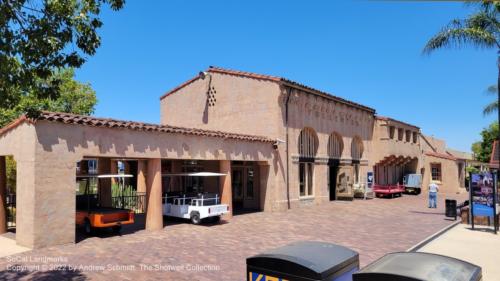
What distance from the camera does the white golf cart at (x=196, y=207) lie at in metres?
15.4

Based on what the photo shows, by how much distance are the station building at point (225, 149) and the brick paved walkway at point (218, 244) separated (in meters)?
1.28

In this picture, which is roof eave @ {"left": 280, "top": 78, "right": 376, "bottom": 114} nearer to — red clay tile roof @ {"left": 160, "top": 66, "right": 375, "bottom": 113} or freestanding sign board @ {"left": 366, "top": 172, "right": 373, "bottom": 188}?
red clay tile roof @ {"left": 160, "top": 66, "right": 375, "bottom": 113}

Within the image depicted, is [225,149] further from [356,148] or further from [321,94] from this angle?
[356,148]

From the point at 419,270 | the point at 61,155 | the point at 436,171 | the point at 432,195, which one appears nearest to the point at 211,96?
the point at 61,155

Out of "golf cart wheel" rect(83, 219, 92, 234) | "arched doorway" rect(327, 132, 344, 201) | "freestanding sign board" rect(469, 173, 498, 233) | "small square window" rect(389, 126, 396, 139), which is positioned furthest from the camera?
"small square window" rect(389, 126, 396, 139)

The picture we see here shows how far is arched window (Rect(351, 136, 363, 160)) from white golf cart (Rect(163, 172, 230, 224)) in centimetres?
1605

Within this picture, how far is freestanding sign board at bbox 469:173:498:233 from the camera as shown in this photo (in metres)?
14.6

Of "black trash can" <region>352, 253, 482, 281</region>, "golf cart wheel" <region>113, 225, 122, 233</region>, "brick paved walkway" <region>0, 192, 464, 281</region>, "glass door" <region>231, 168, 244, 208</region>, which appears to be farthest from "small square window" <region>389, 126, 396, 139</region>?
"black trash can" <region>352, 253, 482, 281</region>

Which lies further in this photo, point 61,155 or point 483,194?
point 483,194

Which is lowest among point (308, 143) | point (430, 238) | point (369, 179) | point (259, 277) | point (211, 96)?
point (430, 238)

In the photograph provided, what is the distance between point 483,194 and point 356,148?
1529cm

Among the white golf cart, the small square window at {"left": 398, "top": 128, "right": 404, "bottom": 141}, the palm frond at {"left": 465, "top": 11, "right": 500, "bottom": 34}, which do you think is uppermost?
the palm frond at {"left": 465, "top": 11, "right": 500, "bottom": 34}

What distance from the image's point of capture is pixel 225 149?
17.3m

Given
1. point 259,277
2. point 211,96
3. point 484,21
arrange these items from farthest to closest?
1. point 211,96
2. point 484,21
3. point 259,277
